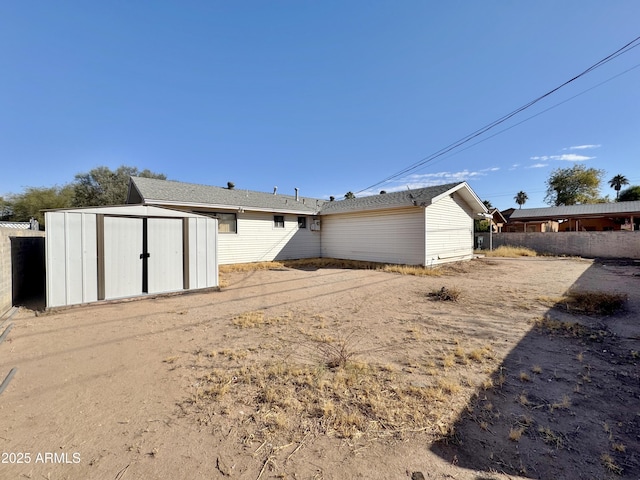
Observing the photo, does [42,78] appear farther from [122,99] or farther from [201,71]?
[201,71]

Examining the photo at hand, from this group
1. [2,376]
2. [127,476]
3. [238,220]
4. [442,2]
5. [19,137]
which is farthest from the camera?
[19,137]

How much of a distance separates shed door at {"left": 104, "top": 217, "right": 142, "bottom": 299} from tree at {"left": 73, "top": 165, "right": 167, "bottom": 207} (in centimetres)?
2506

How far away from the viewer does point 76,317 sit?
16.8 feet

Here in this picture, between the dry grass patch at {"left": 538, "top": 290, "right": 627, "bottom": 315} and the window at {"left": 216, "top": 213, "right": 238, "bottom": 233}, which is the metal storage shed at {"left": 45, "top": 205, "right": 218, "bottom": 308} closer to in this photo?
the window at {"left": 216, "top": 213, "right": 238, "bottom": 233}

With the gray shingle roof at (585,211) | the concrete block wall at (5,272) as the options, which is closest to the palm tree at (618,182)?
the gray shingle roof at (585,211)

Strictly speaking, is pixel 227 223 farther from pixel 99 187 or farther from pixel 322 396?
pixel 99 187

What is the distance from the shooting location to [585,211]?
2486cm

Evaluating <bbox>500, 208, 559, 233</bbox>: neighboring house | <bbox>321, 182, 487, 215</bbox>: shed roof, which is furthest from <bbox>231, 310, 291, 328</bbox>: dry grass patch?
<bbox>500, 208, 559, 233</bbox>: neighboring house

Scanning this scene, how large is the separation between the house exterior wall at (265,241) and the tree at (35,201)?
28138 millimetres

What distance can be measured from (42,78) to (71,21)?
135 inches

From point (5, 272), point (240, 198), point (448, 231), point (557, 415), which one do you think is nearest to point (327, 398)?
point (557, 415)

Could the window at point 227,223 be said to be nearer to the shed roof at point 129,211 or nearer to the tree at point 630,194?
the shed roof at point 129,211

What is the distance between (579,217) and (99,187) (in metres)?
46.6

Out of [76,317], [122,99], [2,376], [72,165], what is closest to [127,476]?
[2,376]
